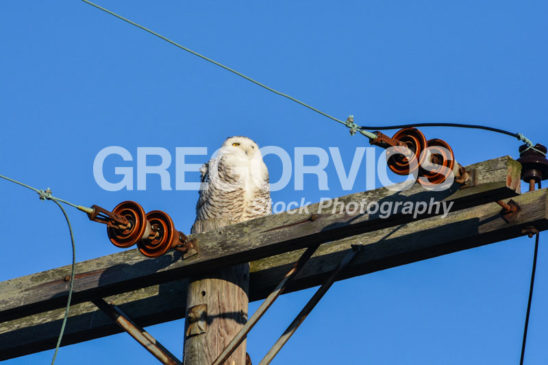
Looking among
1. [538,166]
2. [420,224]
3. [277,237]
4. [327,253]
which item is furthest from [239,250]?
[538,166]

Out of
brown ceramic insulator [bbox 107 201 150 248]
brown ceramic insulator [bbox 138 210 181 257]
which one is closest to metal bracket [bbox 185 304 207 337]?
brown ceramic insulator [bbox 138 210 181 257]

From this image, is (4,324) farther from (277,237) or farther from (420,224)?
(420,224)

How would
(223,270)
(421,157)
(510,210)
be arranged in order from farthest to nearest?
(223,270), (510,210), (421,157)

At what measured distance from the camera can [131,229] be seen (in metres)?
4.82

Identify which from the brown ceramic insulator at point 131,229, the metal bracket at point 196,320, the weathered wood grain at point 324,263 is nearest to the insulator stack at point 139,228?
the brown ceramic insulator at point 131,229

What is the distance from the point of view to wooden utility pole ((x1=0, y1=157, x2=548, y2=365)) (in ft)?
15.1

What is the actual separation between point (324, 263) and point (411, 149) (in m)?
1.15

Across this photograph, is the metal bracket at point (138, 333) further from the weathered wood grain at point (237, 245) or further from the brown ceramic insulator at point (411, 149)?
the brown ceramic insulator at point (411, 149)

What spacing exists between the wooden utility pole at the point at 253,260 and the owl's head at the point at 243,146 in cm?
191

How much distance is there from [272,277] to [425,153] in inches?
55.7

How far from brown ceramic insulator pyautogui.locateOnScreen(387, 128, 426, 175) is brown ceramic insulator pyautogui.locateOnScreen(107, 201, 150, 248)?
128cm

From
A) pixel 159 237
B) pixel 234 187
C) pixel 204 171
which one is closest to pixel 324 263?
pixel 159 237

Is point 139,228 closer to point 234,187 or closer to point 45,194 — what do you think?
point 45,194

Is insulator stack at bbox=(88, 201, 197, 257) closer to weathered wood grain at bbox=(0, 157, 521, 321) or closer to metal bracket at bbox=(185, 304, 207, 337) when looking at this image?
weathered wood grain at bbox=(0, 157, 521, 321)
